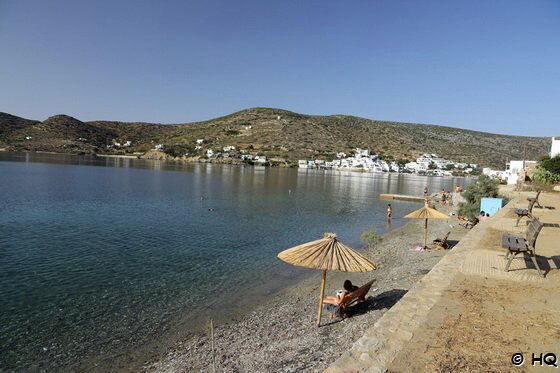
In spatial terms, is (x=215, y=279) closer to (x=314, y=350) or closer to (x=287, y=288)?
(x=287, y=288)

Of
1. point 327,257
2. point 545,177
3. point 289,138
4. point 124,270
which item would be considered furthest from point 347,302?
point 289,138

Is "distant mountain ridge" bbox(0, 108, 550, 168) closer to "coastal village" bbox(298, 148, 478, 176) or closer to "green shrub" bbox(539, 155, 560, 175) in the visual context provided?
"coastal village" bbox(298, 148, 478, 176)

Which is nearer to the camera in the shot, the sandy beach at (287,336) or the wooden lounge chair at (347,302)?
the sandy beach at (287,336)

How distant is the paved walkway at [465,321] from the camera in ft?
15.2

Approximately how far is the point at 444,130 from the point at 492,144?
75.9 ft

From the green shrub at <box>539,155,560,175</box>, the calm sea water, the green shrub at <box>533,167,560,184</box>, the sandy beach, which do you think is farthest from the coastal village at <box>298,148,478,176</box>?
the sandy beach

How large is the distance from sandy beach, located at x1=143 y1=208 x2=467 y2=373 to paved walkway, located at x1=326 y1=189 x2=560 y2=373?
6.26ft

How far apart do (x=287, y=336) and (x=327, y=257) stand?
7.78 feet

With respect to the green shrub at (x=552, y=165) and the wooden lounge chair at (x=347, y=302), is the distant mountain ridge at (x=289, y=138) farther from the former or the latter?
the wooden lounge chair at (x=347, y=302)

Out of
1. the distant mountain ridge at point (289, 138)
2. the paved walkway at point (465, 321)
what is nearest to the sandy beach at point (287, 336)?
the paved walkway at point (465, 321)

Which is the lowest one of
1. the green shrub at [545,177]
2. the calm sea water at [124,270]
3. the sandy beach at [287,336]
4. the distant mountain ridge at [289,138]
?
the calm sea water at [124,270]

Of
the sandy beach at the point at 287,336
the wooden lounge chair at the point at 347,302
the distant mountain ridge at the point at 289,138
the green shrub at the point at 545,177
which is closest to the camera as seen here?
the sandy beach at the point at 287,336

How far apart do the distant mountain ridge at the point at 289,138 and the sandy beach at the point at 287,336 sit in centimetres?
12402

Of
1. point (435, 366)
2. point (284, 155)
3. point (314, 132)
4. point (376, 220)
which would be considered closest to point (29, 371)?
point (435, 366)
